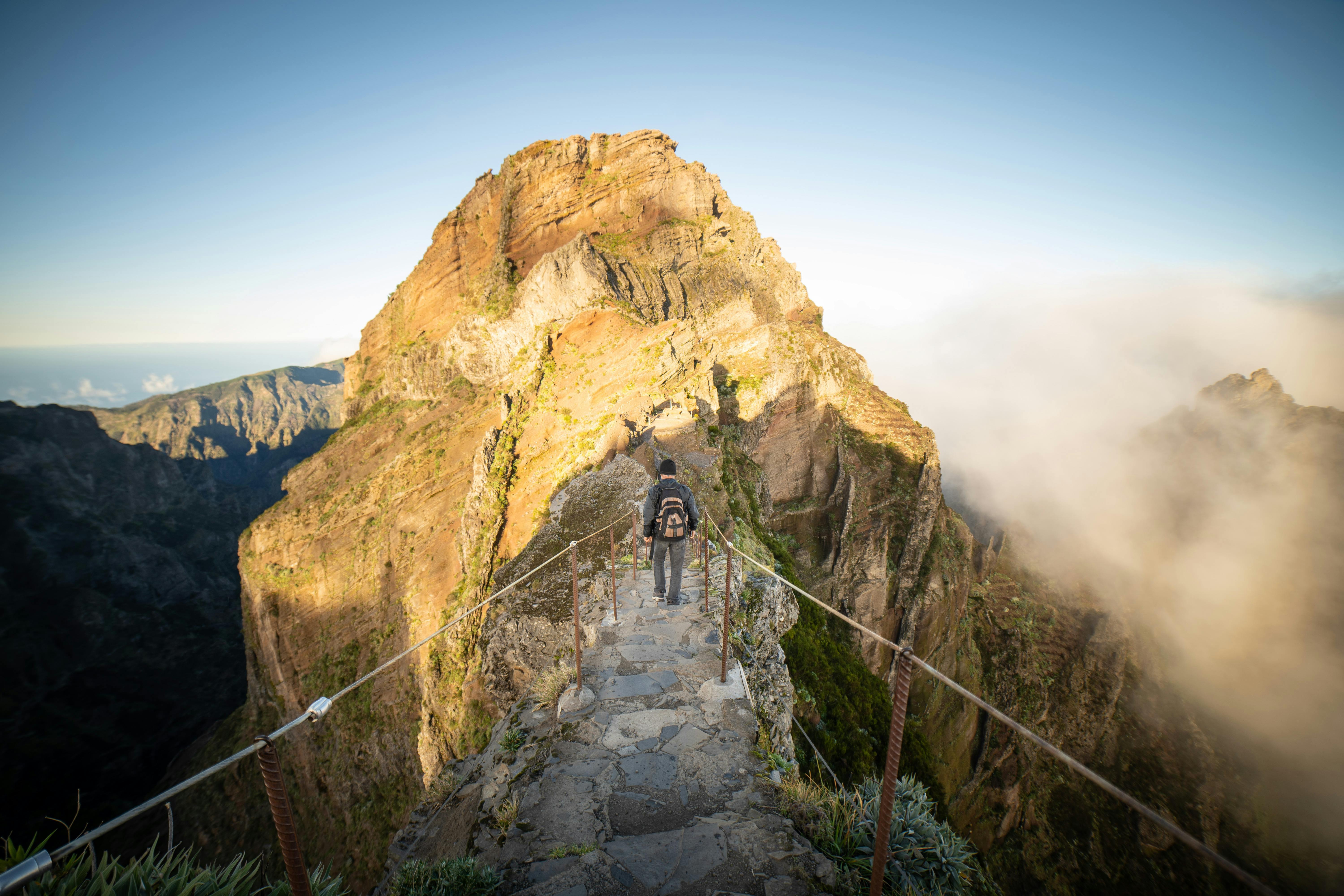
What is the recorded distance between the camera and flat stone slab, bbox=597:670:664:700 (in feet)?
16.9

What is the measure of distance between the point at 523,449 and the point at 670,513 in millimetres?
13129

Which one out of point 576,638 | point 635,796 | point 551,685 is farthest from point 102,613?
point 635,796

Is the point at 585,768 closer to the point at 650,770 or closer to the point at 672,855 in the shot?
the point at 650,770

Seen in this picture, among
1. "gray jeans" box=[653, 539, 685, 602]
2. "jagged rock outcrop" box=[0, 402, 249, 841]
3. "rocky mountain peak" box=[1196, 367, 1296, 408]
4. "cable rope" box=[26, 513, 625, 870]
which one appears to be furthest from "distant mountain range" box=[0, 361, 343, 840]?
"rocky mountain peak" box=[1196, 367, 1296, 408]

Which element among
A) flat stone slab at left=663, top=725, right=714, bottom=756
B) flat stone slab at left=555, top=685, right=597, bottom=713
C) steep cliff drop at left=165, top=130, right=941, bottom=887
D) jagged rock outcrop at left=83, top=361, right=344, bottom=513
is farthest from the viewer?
jagged rock outcrop at left=83, top=361, right=344, bottom=513

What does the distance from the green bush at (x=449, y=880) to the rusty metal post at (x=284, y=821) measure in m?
0.93

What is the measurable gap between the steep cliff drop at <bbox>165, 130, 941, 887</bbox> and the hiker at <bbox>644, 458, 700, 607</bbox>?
9.01 ft

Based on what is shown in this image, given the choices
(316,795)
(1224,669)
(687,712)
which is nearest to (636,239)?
(687,712)

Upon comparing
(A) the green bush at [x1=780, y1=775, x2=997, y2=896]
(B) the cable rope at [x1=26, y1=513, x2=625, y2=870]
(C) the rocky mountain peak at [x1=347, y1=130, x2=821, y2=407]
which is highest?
(C) the rocky mountain peak at [x1=347, y1=130, x2=821, y2=407]

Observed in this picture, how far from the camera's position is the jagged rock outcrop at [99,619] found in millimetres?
31797

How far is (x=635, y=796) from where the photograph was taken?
384cm

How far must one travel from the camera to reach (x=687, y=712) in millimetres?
4828

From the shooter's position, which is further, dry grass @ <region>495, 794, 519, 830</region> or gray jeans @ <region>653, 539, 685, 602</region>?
gray jeans @ <region>653, 539, 685, 602</region>

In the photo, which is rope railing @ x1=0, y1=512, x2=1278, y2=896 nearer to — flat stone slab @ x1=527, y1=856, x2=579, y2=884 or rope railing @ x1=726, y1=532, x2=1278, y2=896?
rope railing @ x1=726, y1=532, x2=1278, y2=896
